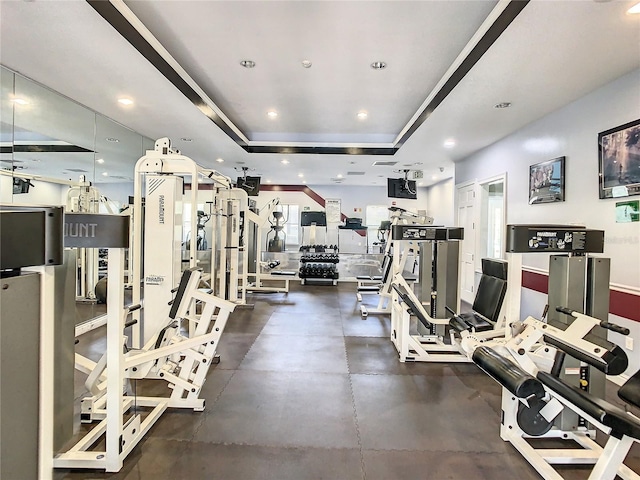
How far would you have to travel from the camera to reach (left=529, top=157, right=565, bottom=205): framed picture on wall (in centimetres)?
396

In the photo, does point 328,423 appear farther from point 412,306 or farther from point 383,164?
point 383,164

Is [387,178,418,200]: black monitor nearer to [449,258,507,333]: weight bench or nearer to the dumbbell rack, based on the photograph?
the dumbbell rack

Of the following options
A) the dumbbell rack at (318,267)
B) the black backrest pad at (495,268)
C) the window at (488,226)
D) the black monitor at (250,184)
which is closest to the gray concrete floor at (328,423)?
the black backrest pad at (495,268)

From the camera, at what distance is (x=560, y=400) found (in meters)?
1.86

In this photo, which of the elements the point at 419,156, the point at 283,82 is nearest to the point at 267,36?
the point at 283,82

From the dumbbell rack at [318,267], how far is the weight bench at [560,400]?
6.08 m

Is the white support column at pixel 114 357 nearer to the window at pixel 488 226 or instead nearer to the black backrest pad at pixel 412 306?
the black backrest pad at pixel 412 306

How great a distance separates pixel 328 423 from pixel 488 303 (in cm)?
211

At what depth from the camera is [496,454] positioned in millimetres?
2150

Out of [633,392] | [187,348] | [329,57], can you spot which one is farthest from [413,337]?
[329,57]

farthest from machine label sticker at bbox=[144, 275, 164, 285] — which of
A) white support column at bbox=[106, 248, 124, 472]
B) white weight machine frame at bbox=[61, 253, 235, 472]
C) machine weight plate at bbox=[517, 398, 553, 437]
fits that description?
machine weight plate at bbox=[517, 398, 553, 437]

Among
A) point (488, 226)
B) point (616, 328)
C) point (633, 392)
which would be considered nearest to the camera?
point (633, 392)

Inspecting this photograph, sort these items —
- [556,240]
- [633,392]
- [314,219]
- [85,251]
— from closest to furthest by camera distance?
1. [633,392]
2. [556,240]
3. [85,251]
4. [314,219]

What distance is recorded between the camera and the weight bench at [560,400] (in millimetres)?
1580
